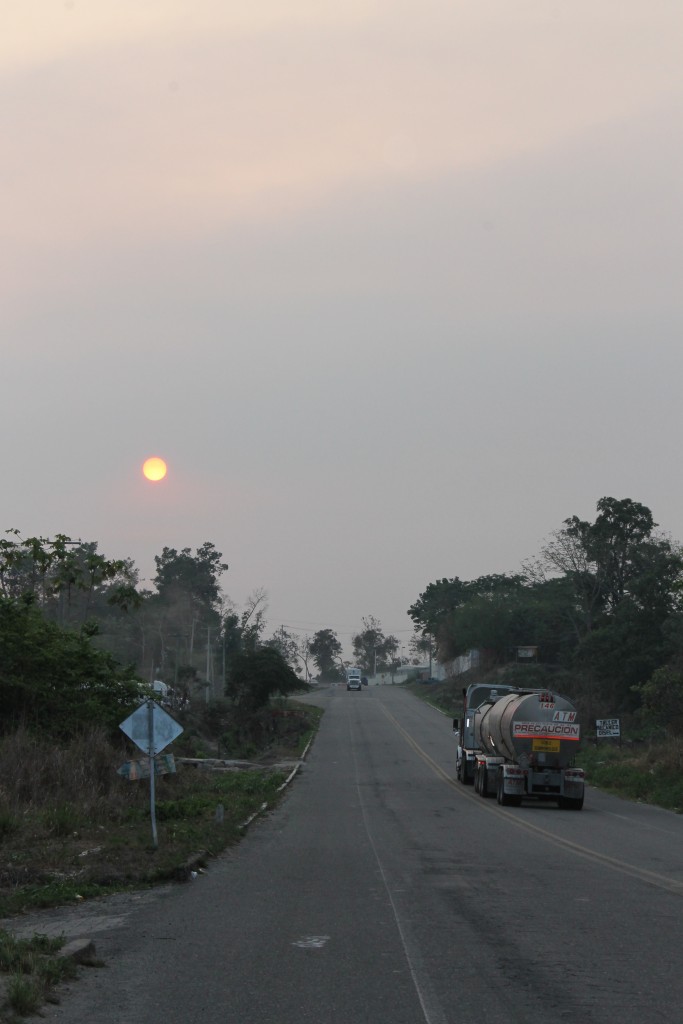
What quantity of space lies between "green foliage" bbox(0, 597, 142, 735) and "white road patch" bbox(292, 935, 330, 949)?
1769cm

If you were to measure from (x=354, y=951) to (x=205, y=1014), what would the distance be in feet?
8.42

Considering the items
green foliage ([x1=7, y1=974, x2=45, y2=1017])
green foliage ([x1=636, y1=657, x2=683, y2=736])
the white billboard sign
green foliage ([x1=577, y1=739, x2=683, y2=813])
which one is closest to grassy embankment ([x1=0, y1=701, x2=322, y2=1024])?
green foliage ([x1=7, y1=974, x2=45, y2=1017])

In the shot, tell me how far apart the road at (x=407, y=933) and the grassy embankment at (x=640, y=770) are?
31.6ft

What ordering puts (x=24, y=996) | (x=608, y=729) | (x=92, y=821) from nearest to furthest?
(x=24, y=996) < (x=92, y=821) < (x=608, y=729)

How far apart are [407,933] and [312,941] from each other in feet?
3.29

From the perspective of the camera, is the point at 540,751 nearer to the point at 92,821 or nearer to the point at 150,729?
the point at 92,821

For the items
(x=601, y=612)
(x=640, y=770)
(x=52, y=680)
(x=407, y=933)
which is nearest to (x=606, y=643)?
(x=601, y=612)

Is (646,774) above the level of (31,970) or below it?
below

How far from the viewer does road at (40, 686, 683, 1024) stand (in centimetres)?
805

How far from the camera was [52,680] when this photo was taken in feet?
92.8

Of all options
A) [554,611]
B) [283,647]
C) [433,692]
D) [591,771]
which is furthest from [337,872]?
[283,647]

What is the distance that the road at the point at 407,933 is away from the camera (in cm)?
805

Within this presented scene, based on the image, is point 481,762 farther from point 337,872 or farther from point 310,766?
point 337,872

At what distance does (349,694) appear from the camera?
366 ft
